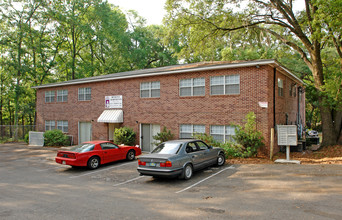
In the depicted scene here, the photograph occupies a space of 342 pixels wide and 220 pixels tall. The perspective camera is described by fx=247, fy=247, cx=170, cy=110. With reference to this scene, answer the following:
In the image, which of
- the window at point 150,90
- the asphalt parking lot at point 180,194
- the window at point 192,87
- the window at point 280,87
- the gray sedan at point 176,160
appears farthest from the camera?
the window at point 150,90

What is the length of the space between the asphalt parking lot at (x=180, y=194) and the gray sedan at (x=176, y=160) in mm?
443

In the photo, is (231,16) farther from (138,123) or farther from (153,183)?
(153,183)

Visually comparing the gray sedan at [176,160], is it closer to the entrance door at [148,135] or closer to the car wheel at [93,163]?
the car wheel at [93,163]

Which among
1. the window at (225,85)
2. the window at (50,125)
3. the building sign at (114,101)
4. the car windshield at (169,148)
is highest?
the window at (225,85)

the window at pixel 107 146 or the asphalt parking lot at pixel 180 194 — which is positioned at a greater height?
the window at pixel 107 146

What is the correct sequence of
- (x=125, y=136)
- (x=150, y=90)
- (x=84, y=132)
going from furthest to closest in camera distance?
(x=84, y=132) → (x=150, y=90) → (x=125, y=136)

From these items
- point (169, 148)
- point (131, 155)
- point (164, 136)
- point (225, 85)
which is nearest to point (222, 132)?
point (225, 85)

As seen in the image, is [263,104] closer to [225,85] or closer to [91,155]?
[225,85]

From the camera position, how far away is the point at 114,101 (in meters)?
19.7

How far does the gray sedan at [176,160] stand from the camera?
8875mm

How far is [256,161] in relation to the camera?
12352mm

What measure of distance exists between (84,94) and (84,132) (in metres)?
3.37

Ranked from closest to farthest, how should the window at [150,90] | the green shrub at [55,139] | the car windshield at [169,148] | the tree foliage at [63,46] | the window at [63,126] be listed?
the car windshield at [169,148] → the window at [150,90] → the green shrub at [55,139] → the window at [63,126] → the tree foliage at [63,46]

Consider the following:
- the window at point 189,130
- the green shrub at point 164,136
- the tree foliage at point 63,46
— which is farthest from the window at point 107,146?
the tree foliage at point 63,46
